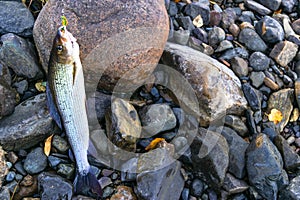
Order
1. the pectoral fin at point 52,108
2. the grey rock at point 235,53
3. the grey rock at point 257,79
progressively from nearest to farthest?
1. the pectoral fin at point 52,108
2. the grey rock at point 257,79
3. the grey rock at point 235,53

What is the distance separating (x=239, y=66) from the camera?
14.2ft

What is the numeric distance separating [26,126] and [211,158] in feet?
5.24

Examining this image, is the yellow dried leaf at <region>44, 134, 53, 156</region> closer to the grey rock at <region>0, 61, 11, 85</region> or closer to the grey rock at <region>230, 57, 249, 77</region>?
the grey rock at <region>0, 61, 11, 85</region>

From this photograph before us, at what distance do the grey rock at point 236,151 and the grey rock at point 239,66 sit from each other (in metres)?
0.73

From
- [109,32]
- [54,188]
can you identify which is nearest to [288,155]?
[109,32]

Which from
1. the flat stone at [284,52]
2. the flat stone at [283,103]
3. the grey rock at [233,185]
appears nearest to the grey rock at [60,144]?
the grey rock at [233,185]

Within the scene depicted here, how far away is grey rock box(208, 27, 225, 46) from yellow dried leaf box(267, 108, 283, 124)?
0.97 metres

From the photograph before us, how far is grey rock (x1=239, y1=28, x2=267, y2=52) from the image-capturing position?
459 cm

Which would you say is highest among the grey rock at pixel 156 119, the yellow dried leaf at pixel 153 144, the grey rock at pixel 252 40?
the grey rock at pixel 252 40

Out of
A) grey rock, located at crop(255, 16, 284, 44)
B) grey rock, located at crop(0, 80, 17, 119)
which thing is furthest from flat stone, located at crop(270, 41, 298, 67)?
grey rock, located at crop(0, 80, 17, 119)

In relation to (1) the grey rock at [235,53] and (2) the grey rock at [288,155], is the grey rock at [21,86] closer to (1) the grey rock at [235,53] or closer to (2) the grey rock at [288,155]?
(1) the grey rock at [235,53]

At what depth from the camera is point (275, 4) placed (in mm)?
5051

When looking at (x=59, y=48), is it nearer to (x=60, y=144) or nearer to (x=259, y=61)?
(x=60, y=144)

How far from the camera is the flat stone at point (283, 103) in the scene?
4.16 metres
